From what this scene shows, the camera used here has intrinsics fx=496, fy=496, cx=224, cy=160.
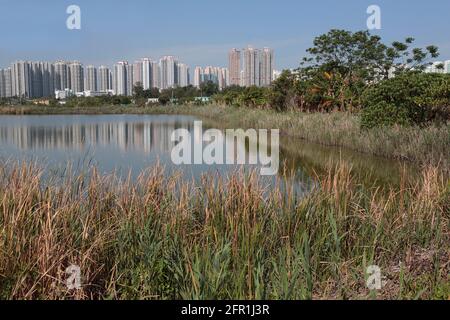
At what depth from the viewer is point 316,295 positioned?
2641mm

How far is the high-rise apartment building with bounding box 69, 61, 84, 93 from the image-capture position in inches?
1976

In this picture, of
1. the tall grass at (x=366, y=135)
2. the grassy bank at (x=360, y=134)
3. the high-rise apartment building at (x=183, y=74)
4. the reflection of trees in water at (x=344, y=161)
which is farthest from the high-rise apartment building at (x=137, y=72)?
the reflection of trees in water at (x=344, y=161)

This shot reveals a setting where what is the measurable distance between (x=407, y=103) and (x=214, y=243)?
8180 millimetres

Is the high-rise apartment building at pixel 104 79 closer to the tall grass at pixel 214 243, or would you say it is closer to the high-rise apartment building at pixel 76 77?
the high-rise apartment building at pixel 76 77

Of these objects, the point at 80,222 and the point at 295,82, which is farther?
the point at 295,82

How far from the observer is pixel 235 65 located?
5644 centimetres

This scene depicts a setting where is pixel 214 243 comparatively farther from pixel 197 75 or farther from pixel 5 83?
pixel 197 75

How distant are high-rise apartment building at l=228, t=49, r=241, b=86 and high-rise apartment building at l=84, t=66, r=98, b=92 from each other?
53.9 feet

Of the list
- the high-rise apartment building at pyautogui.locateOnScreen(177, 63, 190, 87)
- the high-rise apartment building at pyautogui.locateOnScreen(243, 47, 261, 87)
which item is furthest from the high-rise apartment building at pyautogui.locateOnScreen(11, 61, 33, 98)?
the high-rise apartment building at pyautogui.locateOnScreen(243, 47, 261, 87)

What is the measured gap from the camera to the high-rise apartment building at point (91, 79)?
57.0 m

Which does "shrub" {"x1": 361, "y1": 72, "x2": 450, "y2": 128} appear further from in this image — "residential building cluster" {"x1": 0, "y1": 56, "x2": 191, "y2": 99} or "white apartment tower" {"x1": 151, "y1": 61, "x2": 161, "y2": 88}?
"white apartment tower" {"x1": 151, "y1": 61, "x2": 161, "y2": 88}

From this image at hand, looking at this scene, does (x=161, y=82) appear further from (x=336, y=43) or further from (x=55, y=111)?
(x=336, y=43)
